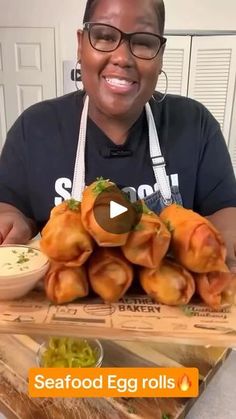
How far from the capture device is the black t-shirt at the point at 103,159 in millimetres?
940

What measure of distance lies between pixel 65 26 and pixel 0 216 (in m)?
1.92

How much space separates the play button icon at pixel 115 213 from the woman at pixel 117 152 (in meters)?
0.45

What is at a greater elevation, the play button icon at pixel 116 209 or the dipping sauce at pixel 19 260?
the play button icon at pixel 116 209

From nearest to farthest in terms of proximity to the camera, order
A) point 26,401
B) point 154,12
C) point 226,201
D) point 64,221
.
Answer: point 64,221, point 26,401, point 154,12, point 226,201

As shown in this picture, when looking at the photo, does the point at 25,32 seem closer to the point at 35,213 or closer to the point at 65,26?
the point at 65,26

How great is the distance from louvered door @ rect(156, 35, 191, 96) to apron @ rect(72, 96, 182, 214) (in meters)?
1.43

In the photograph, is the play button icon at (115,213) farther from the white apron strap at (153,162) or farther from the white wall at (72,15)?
the white wall at (72,15)

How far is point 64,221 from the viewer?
0.44m

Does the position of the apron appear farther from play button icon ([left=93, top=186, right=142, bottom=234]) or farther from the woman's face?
play button icon ([left=93, top=186, right=142, bottom=234])

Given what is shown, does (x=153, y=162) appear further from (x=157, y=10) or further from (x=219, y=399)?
(x=219, y=399)

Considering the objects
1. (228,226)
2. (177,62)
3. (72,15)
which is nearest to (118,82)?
(228,226)

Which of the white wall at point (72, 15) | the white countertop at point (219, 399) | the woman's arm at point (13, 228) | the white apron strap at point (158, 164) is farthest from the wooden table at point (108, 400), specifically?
the white wall at point (72, 15)

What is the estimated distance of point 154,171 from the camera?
0.94m

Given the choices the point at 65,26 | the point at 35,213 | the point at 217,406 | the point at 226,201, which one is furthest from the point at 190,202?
the point at 65,26
